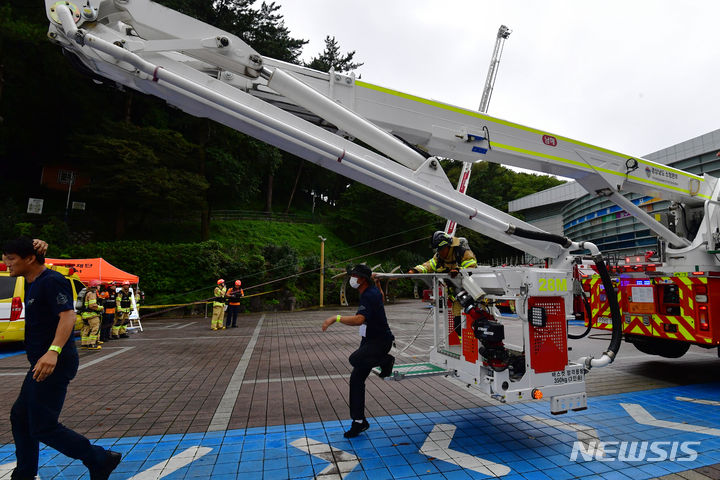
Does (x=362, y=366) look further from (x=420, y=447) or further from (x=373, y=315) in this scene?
(x=420, y=447)

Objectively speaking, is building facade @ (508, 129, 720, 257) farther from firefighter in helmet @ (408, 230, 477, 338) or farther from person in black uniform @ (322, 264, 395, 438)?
person in black uniform @ (322, 264, 395, 438)

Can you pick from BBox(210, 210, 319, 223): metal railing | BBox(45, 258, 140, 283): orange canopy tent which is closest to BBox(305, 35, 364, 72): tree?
BBox(210, 210, 319, 223): metal railing

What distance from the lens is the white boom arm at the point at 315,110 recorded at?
354 cm

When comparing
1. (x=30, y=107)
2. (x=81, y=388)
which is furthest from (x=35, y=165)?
(x=81, y=388)

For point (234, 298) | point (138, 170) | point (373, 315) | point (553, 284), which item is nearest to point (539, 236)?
point (553, 284)

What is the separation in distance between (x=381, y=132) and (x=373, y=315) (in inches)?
82.4

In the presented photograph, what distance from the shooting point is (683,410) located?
473 cm

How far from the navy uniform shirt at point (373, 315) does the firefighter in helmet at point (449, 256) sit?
28.1 inches

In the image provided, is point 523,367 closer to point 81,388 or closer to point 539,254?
point 539,254

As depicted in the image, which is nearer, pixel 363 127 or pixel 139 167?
pixel 363 127

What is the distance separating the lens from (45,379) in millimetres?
2814

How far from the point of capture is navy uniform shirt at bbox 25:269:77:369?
114 inches

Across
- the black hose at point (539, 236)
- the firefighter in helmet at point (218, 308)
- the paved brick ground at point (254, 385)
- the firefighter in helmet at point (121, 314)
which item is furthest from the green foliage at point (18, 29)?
the black hose at point (539, 236)

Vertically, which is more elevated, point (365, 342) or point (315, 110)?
point (315, 110)
